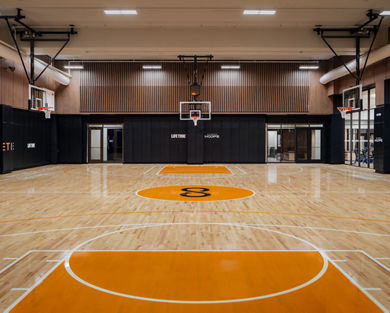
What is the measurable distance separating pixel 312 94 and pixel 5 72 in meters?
18.2

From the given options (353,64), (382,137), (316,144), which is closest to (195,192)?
(382,137)

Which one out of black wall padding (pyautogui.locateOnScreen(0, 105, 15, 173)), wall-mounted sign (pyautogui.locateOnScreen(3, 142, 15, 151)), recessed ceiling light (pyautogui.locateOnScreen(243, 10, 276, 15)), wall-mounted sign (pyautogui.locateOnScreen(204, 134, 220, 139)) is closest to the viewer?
recessed ceiling light (pyautogui.locateOnScreen(243, 10, 276, 15))

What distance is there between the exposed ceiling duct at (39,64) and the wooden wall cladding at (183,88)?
1.33 meters

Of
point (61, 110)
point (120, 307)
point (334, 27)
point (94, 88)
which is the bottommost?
point (120, 307)

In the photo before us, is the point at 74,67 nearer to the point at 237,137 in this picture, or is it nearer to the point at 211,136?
the point at 211,136

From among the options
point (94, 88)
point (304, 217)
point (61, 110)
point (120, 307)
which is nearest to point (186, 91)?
point (94, 88)

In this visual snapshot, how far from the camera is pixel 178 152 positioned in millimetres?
23062

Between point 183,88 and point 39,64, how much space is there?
8.82 m

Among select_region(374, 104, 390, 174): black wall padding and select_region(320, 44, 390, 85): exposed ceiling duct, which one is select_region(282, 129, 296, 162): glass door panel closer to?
select_region(320, 44, 390, 85): exposed ceiling duct

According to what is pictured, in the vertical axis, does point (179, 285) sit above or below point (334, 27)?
below

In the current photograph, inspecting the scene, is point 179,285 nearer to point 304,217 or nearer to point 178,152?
point 304,217

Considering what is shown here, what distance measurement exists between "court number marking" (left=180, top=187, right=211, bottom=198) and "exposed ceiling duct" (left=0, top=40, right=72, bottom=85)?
9925mm

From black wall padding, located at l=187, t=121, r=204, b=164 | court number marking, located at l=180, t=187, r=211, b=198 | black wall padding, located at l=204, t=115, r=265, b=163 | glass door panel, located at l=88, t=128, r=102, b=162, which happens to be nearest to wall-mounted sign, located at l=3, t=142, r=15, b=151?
glass door panel, located at l=88, t=128, r=102, b=162

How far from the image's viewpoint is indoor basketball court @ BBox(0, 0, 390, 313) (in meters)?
3.81
